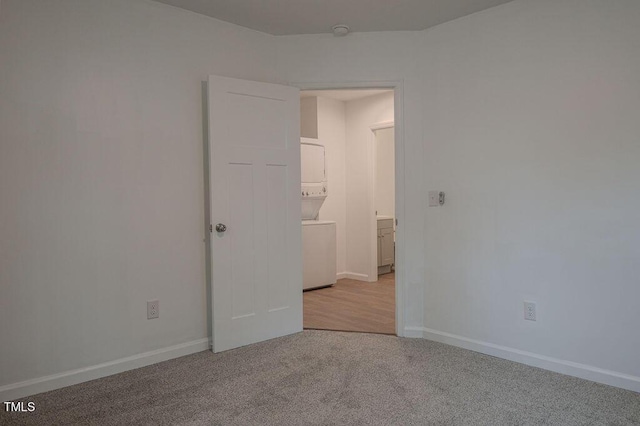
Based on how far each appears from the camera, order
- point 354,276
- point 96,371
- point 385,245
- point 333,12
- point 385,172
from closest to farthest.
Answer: point 96,371 → point 333,12 → point 354,276 → point 385,245 → point 385,172

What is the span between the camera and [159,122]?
9.82 ft

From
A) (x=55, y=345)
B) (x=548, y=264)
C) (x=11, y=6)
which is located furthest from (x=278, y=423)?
(x=11, y=6)

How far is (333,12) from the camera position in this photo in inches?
124

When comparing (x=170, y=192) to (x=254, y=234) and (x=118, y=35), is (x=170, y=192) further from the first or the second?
(x=118, y=35)

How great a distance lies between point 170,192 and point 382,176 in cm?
487

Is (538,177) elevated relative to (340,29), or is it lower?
lower

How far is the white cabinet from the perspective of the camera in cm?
624

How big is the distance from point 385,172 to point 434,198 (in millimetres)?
4039

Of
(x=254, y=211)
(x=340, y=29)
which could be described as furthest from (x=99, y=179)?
(x=340, y=29)

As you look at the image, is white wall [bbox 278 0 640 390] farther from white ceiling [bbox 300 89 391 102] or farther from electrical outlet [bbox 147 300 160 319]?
white ceiling [bbox 300 89 391 102]

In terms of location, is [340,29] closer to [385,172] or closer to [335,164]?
[335,164]

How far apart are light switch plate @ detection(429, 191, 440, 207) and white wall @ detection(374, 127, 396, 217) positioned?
3.83 metres

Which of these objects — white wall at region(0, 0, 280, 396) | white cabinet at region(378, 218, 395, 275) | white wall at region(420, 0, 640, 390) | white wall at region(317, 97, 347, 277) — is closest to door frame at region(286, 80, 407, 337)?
white wall at region(420, 0, 640, 390)

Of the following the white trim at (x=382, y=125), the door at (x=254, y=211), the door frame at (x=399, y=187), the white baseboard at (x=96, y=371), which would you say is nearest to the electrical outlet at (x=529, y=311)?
the door frame at (x=399, y=187)
